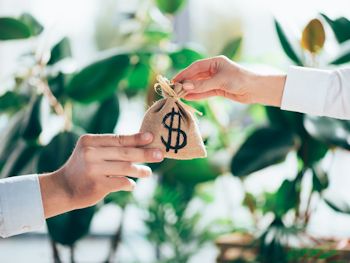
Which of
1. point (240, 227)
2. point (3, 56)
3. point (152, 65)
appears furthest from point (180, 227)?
point (3, 56)

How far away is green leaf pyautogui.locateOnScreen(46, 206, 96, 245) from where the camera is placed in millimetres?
1674

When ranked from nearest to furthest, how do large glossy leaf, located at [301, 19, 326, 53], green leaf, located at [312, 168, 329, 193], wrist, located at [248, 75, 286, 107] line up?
wrist, located at [248, 75, 286, 107] < large glossy leaf, located at [301, 19, 326, 53] < green leaf, located at [312, 168, 329, 193]

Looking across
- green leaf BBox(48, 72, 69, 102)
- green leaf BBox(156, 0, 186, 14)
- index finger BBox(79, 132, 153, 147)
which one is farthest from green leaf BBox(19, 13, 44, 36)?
index finger BBox(79, 132, 153, 147)

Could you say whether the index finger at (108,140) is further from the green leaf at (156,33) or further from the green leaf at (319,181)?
the green leaf at (156,33)

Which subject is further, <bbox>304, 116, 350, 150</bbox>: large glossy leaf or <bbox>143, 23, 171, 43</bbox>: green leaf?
<bbox>143, 23, 171, 43</bbox>: green leaf

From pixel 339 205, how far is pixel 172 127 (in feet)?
2.79

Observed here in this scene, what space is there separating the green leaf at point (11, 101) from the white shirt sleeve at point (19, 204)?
0.84 m

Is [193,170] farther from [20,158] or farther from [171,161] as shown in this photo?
[20,158]

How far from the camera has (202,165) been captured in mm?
1888

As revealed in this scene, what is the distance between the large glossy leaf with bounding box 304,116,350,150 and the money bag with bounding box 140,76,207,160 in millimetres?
679

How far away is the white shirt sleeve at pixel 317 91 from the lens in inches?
49.3

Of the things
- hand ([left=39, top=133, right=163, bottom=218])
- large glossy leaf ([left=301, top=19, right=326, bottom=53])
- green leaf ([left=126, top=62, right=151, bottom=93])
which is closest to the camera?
hand ([left=39, top=133, right=163, bottom=218])

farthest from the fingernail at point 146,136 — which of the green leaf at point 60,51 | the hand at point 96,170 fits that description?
Result: the green leaf at point 60,51

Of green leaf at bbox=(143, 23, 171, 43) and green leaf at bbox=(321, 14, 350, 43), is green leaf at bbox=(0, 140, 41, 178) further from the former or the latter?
green leaf at bbox=(321, 14, 350, 43)
